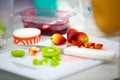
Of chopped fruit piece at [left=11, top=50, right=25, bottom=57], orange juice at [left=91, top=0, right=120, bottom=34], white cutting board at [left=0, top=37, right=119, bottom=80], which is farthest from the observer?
chopped fruit piece at [left=11, top=50, right=25, bottom=57]

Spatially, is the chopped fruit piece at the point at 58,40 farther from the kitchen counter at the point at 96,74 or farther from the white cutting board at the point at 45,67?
the kitchen counter at the point at 96,74

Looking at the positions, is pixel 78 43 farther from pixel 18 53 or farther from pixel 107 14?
pixel 107 14

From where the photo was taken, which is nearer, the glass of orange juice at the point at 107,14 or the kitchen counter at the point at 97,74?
the glass of orange juice at the point at 107,14

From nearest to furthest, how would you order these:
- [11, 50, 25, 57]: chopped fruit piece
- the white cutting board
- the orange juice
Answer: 1. the orange juice
2. the white cutting board
3. [11, 50, 25, 57]: chopped fruit piece

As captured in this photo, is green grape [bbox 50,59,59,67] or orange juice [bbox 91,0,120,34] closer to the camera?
orange juice [bbox 91,0,120,34]

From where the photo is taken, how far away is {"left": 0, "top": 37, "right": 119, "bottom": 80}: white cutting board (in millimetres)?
726

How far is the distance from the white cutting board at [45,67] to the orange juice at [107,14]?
23 centimetres

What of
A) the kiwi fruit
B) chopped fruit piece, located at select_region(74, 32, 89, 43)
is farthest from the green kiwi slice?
chopped fruit piece, located at select_region(74, 32, 89, 43)

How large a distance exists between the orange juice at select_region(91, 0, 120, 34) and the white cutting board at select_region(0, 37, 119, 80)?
23 centimetres

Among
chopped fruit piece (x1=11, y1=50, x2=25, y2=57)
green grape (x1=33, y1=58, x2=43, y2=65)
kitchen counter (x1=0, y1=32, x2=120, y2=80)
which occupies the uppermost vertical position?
chopped fruit piece (x1=11, y1=50, x2=25, y2=57)

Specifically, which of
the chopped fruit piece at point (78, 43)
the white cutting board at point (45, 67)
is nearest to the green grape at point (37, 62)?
the white cutting board at point (45, 67)

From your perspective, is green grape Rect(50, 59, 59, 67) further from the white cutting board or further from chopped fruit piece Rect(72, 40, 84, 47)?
chopped fruit piece Rect(72, 40, 84, 47)

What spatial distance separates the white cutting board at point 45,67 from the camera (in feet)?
2.38

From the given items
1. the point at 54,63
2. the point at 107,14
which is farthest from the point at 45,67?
the point at 107,14
